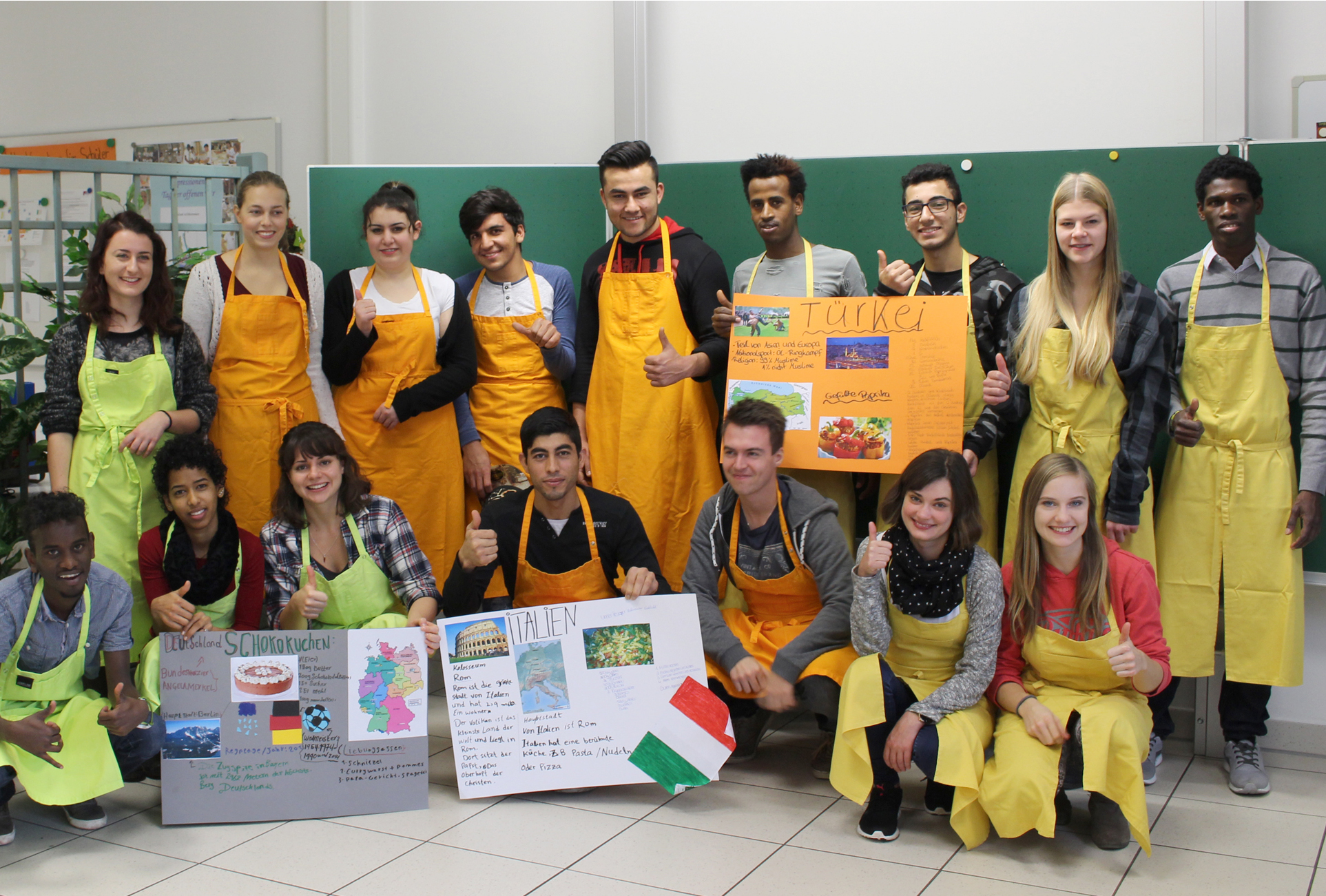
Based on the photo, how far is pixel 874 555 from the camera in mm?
2514

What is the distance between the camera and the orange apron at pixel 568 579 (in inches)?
112

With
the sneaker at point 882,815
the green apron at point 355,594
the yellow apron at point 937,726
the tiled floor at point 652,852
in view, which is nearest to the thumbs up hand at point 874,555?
the yellow apron at point 937,726

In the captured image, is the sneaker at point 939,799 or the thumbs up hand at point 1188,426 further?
the thumbs up hand at point 1188,426


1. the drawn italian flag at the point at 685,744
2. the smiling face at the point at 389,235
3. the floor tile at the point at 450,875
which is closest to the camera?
the floor tile at the point at 450,875

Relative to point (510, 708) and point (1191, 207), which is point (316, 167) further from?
point (1191, 207)

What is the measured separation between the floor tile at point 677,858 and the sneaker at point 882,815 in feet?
0.75

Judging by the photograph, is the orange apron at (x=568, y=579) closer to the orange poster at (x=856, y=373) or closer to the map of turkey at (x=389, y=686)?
the map of turkey at (x=389, y=686)

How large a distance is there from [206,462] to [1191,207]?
287 cm

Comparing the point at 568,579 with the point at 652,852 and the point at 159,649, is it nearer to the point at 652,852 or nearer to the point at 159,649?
the point at 652,852

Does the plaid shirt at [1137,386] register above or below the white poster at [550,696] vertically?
above

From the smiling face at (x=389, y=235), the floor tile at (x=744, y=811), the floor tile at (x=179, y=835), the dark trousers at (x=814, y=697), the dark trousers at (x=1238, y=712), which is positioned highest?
the smiling face at (x=389, y=235)

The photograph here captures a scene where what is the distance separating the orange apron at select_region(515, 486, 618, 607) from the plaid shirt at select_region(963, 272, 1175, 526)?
1146 mm

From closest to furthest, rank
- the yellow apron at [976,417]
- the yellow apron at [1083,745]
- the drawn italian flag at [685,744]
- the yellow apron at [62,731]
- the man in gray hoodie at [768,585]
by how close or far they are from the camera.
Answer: the yellow apron at [1083,745], the yellow apron at [62,731], the drawn italian flag at [685,744], the man in gray hoodie at [768,585], the yellow apron at [976,417]

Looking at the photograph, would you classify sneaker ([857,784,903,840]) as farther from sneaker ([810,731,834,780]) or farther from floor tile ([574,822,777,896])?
sneaker ([810,731,834,780])
